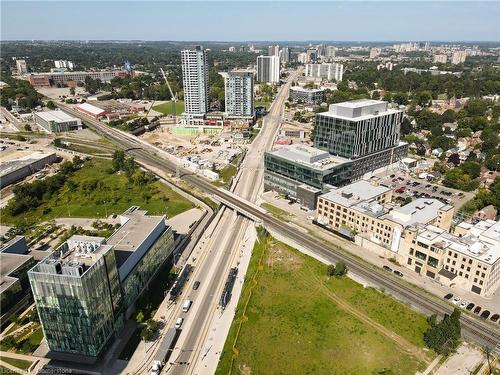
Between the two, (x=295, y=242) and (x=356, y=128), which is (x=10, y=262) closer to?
(x=295, y=242)

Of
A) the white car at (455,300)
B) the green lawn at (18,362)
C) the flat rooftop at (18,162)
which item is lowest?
the green lawn at (18,362)

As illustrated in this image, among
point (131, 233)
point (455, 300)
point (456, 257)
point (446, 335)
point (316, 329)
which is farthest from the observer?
point (456, 257)

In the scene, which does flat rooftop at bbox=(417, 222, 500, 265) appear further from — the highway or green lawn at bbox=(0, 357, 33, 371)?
green lawn at bbox=(0, 357, 33, 371)

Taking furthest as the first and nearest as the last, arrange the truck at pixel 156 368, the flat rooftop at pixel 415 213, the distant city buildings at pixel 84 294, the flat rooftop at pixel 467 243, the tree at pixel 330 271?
the flat rooftop at pixel 415 213, the tree at pixel 330 271, the flat rooftop at pixel 467 243, the truck at pixel 156 368, the distant city buildings at pixel 84 294

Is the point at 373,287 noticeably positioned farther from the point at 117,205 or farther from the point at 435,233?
the point at 117,205

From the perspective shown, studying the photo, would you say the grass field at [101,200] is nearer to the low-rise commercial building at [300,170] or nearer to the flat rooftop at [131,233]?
the flat rooftop at [131,233]

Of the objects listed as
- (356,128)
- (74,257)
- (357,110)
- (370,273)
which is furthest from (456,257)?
(74,257)

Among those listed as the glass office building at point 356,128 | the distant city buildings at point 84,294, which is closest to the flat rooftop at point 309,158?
the glass office building at point 356,128

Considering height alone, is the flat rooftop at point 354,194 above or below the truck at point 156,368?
above
